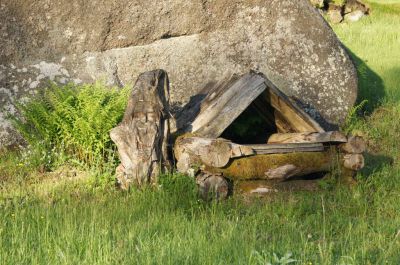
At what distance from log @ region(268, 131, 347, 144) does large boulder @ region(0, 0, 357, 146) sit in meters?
1.42


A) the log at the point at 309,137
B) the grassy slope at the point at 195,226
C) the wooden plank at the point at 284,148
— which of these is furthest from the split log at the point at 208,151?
the log at the point at 309,137

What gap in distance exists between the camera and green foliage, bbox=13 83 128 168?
7594 mm

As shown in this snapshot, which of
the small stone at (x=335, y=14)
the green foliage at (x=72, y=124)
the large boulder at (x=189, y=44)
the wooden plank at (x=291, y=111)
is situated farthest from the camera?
the small stone at (x=335, y=14)

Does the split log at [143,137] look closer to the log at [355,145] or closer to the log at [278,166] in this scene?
the log at [278,166]

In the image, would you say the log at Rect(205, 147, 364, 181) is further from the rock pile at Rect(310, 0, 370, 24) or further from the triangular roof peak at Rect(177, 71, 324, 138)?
the rock pile at Rect(310, 0, 370, 24)

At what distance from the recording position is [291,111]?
25.1ft

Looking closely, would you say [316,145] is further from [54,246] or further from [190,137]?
[54,246]

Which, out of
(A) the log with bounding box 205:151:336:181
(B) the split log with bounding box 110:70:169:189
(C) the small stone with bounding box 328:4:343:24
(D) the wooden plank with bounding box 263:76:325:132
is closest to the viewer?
(B) the split log with bounding box 110:70:169:189

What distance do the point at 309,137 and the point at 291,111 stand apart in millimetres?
368

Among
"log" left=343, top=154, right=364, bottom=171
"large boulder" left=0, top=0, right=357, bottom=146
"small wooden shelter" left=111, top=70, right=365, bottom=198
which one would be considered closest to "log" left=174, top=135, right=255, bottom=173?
"small wooden shelter" left=111, top=70, right=365, bottom=198

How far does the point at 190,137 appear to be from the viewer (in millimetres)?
6953

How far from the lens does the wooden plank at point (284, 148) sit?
7.00 metres

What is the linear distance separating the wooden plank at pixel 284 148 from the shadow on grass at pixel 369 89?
2757 millimetres

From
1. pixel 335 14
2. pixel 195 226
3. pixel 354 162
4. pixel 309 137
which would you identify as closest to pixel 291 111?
pixel 309 137
